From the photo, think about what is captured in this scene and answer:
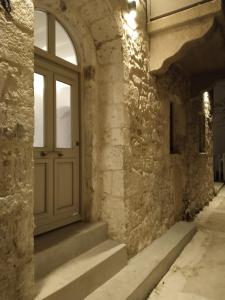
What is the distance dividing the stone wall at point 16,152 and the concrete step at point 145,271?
2.65 ft

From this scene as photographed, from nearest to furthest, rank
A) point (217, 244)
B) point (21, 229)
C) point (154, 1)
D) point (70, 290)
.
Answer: point (21, 229) < point (70, 290) < point (154, 1) < point (217, 244)

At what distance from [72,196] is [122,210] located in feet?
1.81

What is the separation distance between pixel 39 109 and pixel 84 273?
4.91ft

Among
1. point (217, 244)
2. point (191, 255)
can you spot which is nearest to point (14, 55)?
point (191, 255)

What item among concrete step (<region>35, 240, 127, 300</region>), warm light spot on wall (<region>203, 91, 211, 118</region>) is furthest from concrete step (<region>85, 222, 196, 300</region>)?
warm light spot on wall (<region>203, 91, 211, 118</region>)

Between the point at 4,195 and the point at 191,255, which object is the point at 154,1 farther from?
the point at 191,255

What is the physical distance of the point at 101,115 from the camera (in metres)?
3.00

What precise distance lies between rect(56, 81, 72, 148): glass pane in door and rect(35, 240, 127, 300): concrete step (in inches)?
44.0

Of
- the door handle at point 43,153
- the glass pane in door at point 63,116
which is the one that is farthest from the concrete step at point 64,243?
the glass pane in door at point 63,116

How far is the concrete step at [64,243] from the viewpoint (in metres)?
2.08

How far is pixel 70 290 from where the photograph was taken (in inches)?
77.5

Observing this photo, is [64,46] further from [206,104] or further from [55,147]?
[206,104]

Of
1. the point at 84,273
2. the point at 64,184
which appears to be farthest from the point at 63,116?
the point at 84,273

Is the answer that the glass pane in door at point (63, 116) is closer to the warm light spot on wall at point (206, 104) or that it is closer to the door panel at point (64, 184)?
the door panel at point (64, 184)
